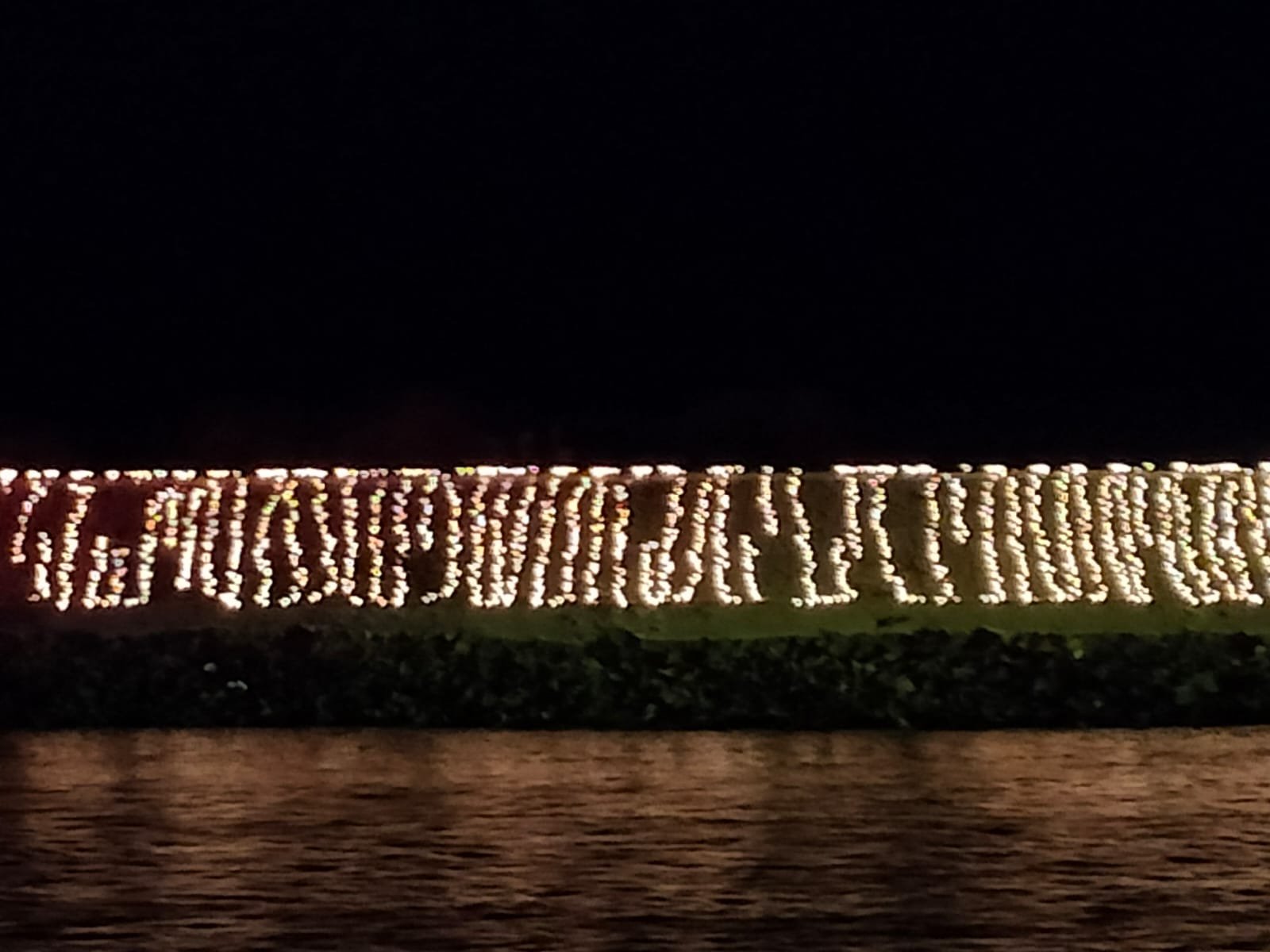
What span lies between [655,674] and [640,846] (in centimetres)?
375

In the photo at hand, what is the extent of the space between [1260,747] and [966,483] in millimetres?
2738

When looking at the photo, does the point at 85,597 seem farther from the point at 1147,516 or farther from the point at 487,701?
the point at 1147,516

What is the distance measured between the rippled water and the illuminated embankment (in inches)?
64.1

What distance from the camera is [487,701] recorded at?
1048 centimetres

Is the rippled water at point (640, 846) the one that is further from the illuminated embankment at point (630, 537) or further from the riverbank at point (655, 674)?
the illuminated embankment at point (630, 537)

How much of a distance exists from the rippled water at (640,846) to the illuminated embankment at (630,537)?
1629mm

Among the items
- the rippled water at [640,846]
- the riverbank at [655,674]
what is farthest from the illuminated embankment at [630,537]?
the rippled water at [640,846]

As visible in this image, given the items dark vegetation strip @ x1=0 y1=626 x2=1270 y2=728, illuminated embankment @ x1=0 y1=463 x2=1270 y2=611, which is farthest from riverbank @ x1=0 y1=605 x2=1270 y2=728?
illuminated embankment @ x1=0 y1=463 x2=1270 y2=611

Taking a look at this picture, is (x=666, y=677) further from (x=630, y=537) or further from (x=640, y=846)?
(x=640, y=846)

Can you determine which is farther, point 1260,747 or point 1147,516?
point 1147,516

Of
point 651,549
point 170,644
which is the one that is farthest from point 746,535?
point 170,644

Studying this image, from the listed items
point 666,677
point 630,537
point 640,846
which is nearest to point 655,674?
point 666,677

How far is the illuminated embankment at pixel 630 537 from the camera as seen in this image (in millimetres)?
11359

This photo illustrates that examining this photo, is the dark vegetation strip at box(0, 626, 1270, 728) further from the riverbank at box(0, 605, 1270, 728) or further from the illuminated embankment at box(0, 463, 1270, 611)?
the illuminated embankment at box(0, 463, 1270, 611)
